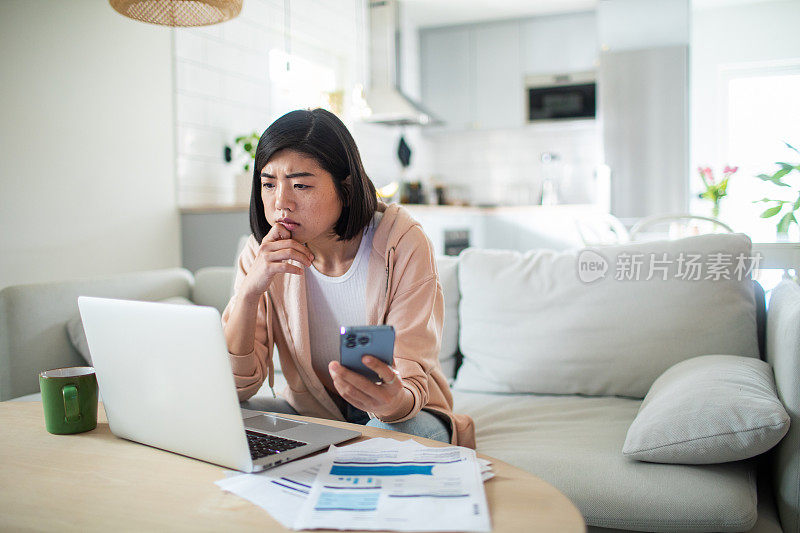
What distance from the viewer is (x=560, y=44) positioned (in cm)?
562

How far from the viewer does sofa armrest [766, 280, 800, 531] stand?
3.90 ft

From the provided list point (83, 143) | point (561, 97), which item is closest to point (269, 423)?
point (83, 143)

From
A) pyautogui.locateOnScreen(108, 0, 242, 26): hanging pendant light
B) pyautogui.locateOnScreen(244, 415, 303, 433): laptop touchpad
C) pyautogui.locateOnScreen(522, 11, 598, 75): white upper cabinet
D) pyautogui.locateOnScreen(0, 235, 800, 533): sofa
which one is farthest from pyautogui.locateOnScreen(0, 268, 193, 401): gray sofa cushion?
pyautogui.locateOnScreen(522, 11, 598, 75): white upper cabinet

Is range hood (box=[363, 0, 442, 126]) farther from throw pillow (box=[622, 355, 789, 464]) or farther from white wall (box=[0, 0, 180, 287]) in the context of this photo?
throw pillow (box=[622, 355, 789, 464])

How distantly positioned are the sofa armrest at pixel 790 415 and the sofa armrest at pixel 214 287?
5.73 ft

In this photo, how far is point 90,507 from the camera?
76 centimetres

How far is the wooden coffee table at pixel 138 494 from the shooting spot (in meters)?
0.71

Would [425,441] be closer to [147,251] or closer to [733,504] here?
[733,504]

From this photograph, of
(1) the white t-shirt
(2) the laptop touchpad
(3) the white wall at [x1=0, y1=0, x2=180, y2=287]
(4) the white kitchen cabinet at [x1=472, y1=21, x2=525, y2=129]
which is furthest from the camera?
(4) the white kitchen cabinet at [x1=472, y1=21, x2=525, y2=129]

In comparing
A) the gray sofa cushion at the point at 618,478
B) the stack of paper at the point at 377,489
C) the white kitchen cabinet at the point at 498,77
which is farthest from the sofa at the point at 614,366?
the white kitchen cabinet at the point at 498,77

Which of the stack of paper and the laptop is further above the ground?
the laptop

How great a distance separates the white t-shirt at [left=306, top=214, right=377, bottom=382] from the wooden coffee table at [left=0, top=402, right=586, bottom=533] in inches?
17.1

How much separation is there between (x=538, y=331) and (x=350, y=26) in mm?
3770

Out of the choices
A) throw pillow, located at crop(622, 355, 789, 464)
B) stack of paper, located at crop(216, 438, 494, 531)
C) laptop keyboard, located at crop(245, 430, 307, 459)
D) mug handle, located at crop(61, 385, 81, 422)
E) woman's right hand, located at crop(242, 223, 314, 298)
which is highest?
woman's right hand, located at crop(242, 223, 314, 298)
